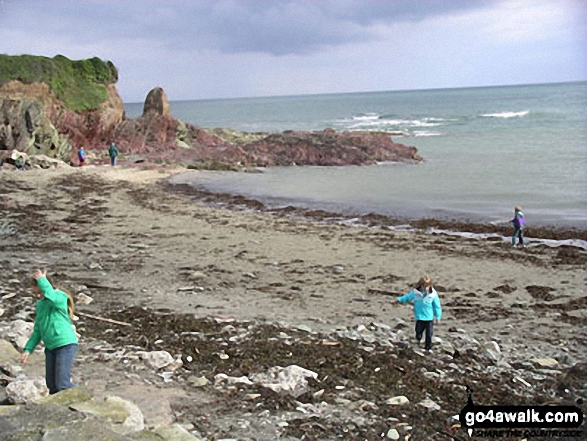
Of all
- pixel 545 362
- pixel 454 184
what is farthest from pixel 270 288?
pixel 454 184

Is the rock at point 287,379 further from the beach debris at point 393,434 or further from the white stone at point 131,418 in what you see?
the white stone at point 131,418

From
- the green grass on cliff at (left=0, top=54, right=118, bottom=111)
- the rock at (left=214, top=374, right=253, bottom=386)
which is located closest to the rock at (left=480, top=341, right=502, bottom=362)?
the rock at (left=214, top=374, right=253, bottom=386)

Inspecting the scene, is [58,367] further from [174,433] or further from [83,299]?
[83,299]

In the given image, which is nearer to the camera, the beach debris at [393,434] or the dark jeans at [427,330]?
the beach debris at [393,434]

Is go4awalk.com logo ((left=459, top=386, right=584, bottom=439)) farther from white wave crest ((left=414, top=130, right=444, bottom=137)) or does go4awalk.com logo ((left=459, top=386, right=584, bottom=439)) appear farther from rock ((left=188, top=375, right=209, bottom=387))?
white wave crest ((left=414, top=130, right=444, bottom=137))

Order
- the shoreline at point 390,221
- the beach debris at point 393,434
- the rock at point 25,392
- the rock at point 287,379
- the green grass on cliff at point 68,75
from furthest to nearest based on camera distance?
the green grass on cliff at point 68,75
the shoreline at point 390,221
the rock at point 287,379
the beach debris at point 393,434
the rock at point 25,392

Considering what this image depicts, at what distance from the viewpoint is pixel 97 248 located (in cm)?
1492

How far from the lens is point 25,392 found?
533 cm

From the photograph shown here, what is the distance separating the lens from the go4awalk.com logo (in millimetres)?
5719

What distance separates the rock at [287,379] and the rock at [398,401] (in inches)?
38.9

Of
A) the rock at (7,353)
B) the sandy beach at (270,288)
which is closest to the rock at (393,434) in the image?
the sandy beach at (270,288)

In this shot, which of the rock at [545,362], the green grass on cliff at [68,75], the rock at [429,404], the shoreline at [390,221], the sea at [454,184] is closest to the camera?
the rock at [429,404]

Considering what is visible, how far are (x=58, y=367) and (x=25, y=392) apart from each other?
384mm

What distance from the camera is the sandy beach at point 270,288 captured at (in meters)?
6.57
